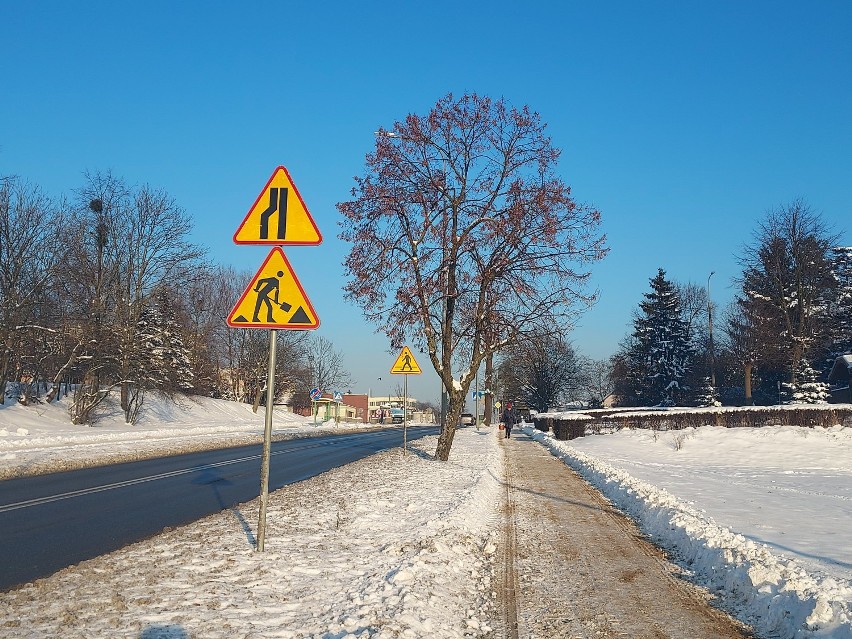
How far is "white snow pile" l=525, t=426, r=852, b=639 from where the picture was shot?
5.75m

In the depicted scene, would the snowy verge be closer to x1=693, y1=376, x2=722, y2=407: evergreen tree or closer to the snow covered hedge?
the snow covered hedge

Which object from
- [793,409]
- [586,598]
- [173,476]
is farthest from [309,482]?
[793,409]

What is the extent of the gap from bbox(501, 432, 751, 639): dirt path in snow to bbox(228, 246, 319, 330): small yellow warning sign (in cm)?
345

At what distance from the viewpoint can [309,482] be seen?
47.3 ft

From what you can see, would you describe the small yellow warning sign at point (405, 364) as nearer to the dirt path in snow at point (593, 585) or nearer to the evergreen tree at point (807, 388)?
the dirt path in snow at point (593, 585)

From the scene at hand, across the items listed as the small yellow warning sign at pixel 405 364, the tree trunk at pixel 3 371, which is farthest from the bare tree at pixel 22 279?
the small yellow warning sign at pixel 405 364

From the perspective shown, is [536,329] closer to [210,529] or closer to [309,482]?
[309,482]

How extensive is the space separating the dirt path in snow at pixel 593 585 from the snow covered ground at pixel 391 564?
0.26 metres

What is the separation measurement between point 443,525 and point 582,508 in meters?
4.04

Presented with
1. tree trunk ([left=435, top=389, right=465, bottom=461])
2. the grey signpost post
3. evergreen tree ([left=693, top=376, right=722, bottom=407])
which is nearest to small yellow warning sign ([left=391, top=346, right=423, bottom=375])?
tree trunk ([left=435, top=389, right=465, bottom=461])

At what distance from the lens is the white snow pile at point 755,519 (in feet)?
18.9

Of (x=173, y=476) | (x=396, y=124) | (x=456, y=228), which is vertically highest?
(x=396, y=124)

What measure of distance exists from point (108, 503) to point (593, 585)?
8394 millimetres

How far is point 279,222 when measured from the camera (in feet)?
24.4
